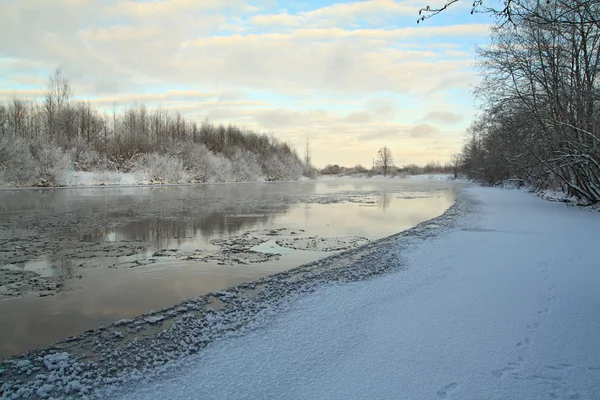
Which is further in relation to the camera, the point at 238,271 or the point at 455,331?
the point at 238,271

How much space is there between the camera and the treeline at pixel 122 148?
141 ft

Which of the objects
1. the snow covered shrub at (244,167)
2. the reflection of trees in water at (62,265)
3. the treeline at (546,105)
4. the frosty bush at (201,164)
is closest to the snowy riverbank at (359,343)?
the reflection of trees in water at (62,265)

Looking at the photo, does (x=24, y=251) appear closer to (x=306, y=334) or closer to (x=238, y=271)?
(x=238, y=271)

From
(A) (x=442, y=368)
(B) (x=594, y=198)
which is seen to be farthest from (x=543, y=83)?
(A) (x=442, y=368)

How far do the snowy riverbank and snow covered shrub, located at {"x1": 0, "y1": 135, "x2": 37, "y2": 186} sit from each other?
143ft

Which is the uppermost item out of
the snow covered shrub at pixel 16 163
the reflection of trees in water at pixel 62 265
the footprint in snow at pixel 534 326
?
the snow covered shrub at pixel 16 163

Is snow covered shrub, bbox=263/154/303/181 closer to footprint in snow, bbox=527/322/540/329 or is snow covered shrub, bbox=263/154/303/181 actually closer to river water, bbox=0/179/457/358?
river water, bbox=0/179/457/358

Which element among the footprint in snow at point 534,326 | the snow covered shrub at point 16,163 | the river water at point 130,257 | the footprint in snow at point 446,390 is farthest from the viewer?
the snow covered shrub at point 16,163

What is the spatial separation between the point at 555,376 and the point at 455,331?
3.77 feet

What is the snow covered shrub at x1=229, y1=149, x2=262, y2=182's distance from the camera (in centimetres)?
7362

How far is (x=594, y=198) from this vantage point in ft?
Result: 60.2

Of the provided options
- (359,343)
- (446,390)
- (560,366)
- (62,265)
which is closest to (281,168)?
(62,265)

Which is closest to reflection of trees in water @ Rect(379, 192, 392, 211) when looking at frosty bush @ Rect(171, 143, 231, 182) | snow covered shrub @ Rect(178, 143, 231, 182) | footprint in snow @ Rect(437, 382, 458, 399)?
footprint in snow @ Rect(437, 382, 458, 399)

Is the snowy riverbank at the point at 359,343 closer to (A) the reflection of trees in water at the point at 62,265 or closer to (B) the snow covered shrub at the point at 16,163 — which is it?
(A) the reflection of trees in water at the point at 62,265
